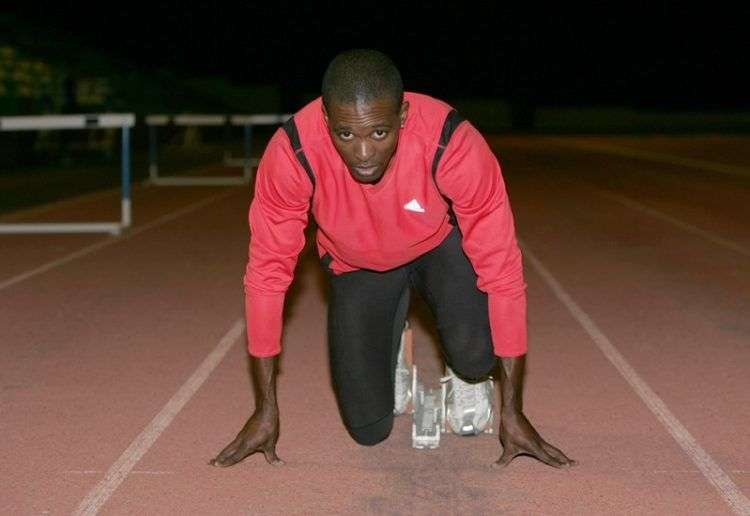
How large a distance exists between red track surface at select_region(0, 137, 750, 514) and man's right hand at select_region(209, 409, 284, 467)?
89 millimetres

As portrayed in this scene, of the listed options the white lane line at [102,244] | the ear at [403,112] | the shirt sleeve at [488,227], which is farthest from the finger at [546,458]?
the white lane line at [102,244]

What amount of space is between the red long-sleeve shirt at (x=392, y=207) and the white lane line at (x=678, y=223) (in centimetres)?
791

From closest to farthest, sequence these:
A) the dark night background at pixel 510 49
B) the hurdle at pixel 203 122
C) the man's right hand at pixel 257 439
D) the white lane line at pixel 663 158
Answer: the man's right hand at pixel 257 439, the hurdle at pixel 203 122, the white lane line at pixel 663 158, the dark night background at pixel 510 49

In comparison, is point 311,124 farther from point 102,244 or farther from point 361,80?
point 102,244

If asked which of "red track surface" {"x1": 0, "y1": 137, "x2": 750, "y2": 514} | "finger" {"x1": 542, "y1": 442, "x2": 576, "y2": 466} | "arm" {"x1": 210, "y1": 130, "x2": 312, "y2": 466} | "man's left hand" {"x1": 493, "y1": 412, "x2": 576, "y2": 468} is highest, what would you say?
"arm" {"x1": 210, "y1": 130, "x2": 312, "y2": 466}

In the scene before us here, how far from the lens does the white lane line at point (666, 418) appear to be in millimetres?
4637

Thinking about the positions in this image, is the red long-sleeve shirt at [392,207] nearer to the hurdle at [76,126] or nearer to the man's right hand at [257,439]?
the man's right hand at [257,439]

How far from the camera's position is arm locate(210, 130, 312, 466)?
14.4 feet

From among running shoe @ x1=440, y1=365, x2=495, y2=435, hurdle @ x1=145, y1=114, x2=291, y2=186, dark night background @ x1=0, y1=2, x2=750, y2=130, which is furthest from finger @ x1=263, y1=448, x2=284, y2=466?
dark night background @ x1=0, y1=2, x2=750, y2=130

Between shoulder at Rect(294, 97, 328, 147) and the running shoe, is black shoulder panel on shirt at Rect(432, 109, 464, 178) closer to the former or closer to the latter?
shoulder at Rect(294, 97, 328, 147)

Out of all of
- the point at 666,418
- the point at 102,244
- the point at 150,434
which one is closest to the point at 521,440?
the point at 666,418

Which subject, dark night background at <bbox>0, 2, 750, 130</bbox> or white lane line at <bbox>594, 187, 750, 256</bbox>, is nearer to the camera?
white lane line at <bbox>594, 187, 750, 256</bbox>

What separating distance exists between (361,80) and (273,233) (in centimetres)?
70

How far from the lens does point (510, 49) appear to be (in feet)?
226
